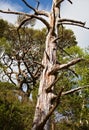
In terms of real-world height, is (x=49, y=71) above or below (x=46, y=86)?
above

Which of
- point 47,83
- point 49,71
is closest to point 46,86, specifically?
point 47,83

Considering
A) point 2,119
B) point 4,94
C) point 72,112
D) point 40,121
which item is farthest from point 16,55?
point 40,121

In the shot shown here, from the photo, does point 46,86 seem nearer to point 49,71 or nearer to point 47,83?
point 47,83

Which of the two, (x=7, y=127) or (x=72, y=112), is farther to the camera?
(x=72, y=112)

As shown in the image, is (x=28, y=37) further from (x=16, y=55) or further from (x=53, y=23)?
(x=53, y=23)

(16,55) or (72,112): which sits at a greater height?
(16,55)

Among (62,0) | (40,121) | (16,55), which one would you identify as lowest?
(40,121)

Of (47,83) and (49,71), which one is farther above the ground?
(49,71)

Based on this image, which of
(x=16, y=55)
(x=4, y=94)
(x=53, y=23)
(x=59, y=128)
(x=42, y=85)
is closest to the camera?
(x=42, y=85)

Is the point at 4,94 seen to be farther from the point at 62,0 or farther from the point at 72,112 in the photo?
the point at 62,0

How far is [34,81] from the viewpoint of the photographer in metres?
36.8

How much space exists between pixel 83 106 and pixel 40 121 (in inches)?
890

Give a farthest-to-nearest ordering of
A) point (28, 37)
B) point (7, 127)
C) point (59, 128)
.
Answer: point (28, 37), point (59, 128), point (7, 127)

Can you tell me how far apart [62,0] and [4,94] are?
1534 cm
